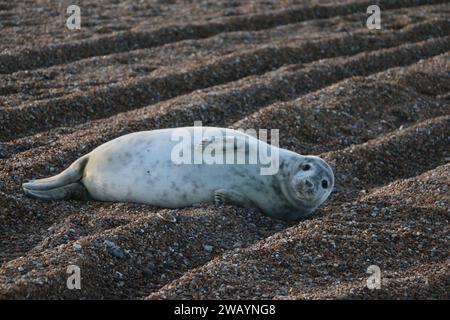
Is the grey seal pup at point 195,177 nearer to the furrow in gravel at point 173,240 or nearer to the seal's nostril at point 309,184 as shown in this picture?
the seal's nostril at point 309,184

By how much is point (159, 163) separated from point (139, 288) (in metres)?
1.30

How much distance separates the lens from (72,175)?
6.21m

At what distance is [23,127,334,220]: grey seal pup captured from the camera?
6.05 metres

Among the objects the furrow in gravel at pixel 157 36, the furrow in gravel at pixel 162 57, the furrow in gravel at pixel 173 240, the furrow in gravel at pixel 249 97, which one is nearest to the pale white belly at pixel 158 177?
the furrow in gravel at pixel 173 240

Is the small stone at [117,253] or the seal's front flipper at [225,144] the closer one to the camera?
the small stone at [117,253]

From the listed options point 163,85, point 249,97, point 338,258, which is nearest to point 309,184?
point 338,258

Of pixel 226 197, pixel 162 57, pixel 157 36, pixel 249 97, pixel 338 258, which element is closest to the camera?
pixel 338 258

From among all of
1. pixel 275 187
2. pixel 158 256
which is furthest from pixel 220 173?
pixel 158 256

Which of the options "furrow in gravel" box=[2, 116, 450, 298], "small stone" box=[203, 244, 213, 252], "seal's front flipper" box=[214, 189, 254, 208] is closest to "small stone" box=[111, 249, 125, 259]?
"furrow in gravel" box=[2, 116, 450, 298]

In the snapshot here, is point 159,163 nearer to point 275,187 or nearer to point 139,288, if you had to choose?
point 275,187

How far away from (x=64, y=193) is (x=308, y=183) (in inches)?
66.0

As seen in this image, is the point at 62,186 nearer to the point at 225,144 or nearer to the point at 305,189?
the point at 225,144

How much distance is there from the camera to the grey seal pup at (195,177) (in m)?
6.05

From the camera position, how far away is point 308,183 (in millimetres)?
6043
